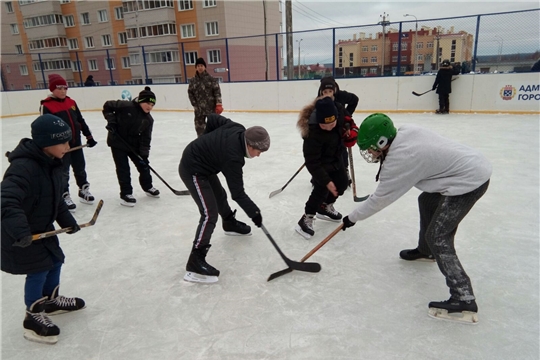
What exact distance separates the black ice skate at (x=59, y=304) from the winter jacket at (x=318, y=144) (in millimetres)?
1697

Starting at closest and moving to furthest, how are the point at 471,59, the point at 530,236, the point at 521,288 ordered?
1. the point at 521,288
2. the point at 530,236
3. the point at 471,59

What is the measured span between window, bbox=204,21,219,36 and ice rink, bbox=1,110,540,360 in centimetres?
2336

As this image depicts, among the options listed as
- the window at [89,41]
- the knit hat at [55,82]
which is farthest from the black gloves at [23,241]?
the window at [89,41]

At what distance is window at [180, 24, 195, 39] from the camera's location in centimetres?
2547

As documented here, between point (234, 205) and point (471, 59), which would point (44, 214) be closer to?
point (234, 205)

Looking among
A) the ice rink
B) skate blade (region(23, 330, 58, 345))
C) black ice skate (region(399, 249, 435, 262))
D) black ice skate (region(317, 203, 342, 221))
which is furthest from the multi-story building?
skate blade (region(23, 330, 58, 345))

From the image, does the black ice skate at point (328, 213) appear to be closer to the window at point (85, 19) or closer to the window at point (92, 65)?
the window at point (92, 65)

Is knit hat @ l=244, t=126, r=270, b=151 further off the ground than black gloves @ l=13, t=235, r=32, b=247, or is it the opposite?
knit hat @ l=244, t=126, r=270, b=151

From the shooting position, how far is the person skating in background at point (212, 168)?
2.04m

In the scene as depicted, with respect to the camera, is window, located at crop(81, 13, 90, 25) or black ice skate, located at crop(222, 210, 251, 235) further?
window, located at crop(81, 13, 90, 25)

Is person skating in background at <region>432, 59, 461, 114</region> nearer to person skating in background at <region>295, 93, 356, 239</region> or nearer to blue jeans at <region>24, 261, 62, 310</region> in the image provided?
person skating in background at <region>295, 93, 356, 239</region>

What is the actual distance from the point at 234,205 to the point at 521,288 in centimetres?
236

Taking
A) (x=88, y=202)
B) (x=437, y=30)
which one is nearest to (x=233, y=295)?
(x=88, y=202)

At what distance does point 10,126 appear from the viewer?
9.09 m
